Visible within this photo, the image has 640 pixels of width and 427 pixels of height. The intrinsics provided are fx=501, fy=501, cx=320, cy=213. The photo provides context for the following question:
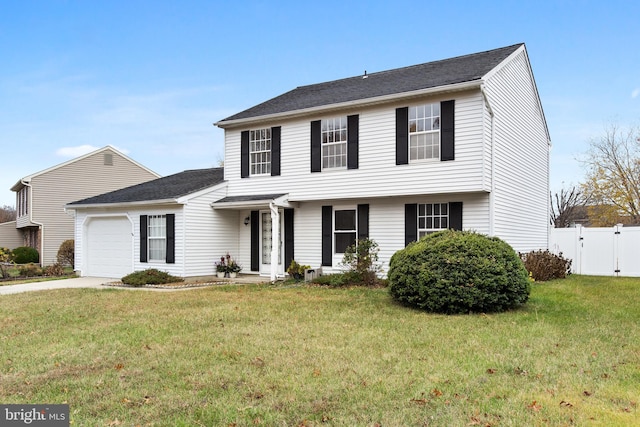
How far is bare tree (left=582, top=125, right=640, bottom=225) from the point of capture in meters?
27.5

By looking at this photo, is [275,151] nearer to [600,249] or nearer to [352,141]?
[352,141]

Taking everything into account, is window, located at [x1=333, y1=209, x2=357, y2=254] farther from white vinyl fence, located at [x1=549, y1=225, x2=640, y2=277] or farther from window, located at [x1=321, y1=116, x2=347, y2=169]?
white vinyl fence, located at [x1=549, y1=225, x2=640, y2=277]

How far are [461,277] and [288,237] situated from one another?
7.92 m

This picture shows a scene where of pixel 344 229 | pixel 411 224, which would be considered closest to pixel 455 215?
pixel 411 224

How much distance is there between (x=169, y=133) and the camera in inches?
1043

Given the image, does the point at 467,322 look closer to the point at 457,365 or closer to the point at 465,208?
the point at 457,365

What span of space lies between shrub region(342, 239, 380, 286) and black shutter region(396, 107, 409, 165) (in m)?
2.50

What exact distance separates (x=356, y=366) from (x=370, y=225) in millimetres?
9302

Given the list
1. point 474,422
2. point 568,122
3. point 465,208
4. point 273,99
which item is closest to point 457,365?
point 474,422

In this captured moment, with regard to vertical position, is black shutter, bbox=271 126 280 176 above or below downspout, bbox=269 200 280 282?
above

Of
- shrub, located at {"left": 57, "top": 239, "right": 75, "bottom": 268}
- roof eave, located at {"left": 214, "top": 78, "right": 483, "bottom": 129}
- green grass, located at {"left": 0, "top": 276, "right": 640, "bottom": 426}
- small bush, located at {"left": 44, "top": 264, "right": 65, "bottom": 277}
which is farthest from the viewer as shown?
shrub, located at {"left": 57, "top": 239, "right": 75, "bottom": 268}

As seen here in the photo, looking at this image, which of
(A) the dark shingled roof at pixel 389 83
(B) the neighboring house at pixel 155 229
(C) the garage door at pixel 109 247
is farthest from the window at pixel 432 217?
(C) the garage door at pixel 109 247

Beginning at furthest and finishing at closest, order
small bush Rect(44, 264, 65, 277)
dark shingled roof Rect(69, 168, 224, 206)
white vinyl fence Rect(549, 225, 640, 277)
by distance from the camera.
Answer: small bush Rect(44, 264, 65, 277) < white vinyl fence Rect(549, 225, 640, 277) < dark shingled roof Rect(69, 168, 224, 206)

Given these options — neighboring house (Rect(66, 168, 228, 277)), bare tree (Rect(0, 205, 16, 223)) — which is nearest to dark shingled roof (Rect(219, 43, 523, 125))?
neighboring house (Rect(66, 168, 228, 277))
